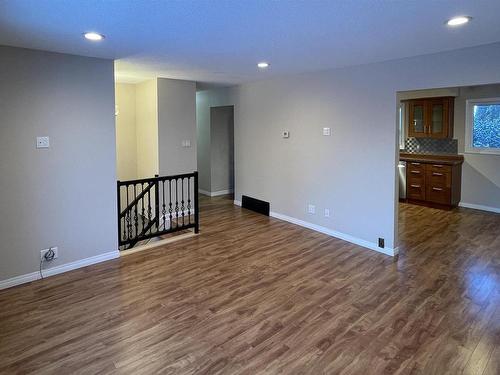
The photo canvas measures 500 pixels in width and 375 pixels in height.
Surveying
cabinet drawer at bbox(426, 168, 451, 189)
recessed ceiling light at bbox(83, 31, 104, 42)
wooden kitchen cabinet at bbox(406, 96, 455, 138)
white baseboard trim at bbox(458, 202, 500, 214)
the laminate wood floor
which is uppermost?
recessed ceiling light at bbox(83, 31, 104, 42)

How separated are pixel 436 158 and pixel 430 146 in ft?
1.65

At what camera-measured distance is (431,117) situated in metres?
7.06

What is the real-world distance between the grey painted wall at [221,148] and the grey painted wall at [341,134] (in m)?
1.51

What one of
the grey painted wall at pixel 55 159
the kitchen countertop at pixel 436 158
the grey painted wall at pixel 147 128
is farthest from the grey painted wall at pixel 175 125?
the kitchen countertop at pixel 436 158

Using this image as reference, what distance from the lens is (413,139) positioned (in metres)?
7.58

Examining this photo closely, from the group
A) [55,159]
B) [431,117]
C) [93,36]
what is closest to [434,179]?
[431,117]

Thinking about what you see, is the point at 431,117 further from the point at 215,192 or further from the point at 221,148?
the point at 215,192

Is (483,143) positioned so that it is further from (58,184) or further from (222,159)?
(58,184)

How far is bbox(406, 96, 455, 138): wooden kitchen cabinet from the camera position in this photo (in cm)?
681

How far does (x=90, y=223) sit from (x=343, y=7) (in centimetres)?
344

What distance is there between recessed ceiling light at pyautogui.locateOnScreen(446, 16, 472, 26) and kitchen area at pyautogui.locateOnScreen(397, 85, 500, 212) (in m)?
3.88

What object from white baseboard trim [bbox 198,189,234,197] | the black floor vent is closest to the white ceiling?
the black floor vent

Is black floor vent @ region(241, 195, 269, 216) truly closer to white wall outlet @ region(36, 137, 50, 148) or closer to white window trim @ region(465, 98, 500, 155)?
white wall outlet @ region(36, 137, 50, 148)

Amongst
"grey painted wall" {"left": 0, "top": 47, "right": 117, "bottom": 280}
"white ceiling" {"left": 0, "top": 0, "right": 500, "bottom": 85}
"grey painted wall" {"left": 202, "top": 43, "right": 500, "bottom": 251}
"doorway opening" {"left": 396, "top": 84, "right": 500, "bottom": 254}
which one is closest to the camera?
"white ceiling" {"left": 0, "top": 0, "right": 500, "bottom": 85}
